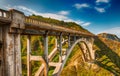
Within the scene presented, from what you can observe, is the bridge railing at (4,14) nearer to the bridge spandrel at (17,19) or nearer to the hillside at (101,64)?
the bridge spandrel at (17,19)

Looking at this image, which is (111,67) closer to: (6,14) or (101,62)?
(101,62)

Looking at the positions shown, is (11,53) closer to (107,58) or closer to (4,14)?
(4,14)

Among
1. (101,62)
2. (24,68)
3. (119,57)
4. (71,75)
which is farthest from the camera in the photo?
(24,68)

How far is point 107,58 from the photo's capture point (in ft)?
178

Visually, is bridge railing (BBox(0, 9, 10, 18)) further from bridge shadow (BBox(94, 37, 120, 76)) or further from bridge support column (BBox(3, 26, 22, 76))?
bridge shadow (BBox(94, 37, 120, 76))

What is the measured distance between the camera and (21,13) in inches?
470

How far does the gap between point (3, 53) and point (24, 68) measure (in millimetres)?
59598

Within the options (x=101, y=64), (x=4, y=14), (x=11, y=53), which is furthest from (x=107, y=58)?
(x=4, y=14)

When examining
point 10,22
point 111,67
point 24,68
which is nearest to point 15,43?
point 10,22

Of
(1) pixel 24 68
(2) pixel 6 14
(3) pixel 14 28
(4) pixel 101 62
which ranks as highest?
(2) pixel 6 14

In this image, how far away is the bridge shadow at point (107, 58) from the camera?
49.1 m

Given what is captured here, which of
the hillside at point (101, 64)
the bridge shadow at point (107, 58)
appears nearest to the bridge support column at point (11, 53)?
the hillside at point (101, 64)

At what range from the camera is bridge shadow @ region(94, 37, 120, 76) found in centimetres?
4912

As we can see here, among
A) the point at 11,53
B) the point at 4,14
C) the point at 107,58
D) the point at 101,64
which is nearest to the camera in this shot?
the point at 4,14
